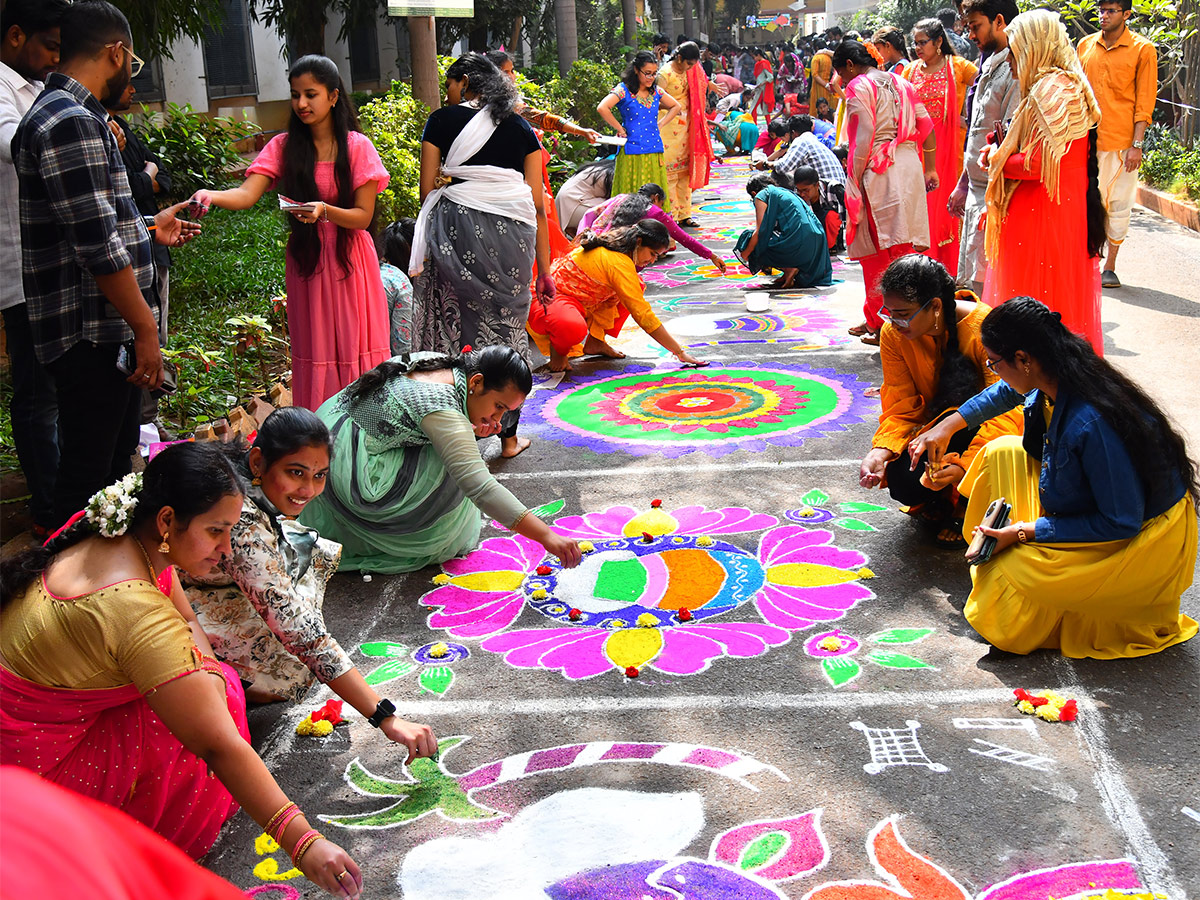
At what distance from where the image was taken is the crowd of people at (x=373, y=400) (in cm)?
226

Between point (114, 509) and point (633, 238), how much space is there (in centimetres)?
453

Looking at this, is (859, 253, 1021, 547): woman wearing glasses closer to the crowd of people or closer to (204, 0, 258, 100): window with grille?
the crowd of people

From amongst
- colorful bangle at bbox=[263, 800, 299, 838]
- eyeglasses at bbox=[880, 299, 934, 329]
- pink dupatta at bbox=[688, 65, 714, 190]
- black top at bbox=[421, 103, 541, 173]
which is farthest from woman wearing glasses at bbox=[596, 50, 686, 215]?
colorful bangle at bbox=[263, 800, 299, 838]

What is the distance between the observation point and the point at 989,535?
3.15 m

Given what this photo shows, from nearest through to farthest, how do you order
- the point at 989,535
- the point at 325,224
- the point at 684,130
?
the point at 989,535 → the point at 325,224 → the point at 684,130

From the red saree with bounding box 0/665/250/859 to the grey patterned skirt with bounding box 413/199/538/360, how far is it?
3.00 metres

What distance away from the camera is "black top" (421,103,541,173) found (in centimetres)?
510

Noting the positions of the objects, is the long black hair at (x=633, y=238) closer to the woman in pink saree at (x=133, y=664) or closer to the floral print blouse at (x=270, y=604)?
the floral print blouse at (x=270, y=604)

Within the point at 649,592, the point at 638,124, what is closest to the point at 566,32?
the point at 638,124

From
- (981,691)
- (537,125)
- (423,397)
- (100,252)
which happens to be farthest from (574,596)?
(537,125)

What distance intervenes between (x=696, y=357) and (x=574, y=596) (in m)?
3.25

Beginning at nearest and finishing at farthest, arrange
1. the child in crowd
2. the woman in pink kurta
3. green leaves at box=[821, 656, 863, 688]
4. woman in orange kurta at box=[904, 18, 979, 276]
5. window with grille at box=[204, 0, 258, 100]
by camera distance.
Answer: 1. green leaves at box=[821, 656, 863, 688]
2. the woman in pink kurta
3. the child in crowd
4. woman in orange kurta at box=[904, 18, 979, 276]
5. window with grille at box=[204, 0, 258, 100]

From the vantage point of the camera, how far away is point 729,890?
2.32 meters

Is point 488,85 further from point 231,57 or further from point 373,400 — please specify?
point 231,57
